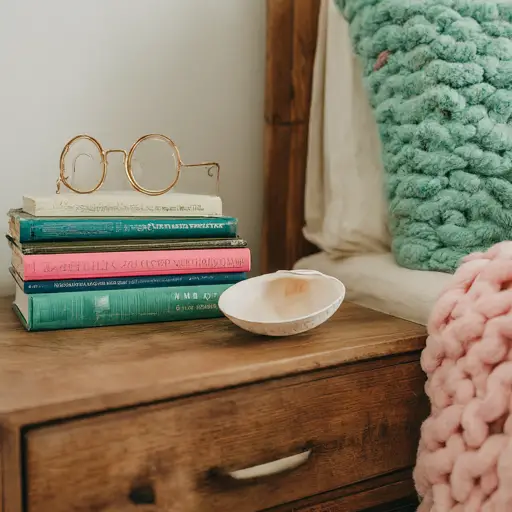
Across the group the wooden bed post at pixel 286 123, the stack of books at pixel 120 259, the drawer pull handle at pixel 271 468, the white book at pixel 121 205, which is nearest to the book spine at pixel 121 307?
the stack of books at pixel 120 259

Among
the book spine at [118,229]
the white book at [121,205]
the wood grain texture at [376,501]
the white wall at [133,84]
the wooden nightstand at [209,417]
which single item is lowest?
the wood grain texture at [376,501]

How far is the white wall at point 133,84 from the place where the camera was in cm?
95

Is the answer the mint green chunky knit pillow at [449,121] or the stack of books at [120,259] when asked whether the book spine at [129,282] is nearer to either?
the stack of books at [120,259]

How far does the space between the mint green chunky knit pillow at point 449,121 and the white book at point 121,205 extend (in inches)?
11.7

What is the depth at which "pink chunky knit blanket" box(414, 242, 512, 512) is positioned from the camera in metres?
0.59

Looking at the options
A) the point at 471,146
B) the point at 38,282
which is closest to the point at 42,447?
the point at 38,282

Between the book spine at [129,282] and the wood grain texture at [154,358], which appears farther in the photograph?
the book spine at [129,282]

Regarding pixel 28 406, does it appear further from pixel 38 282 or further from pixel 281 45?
pixel 281 45

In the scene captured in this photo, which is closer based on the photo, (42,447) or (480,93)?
(42,447)

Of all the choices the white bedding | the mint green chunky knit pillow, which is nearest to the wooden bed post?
the white bedding

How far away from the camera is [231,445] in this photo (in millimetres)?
619

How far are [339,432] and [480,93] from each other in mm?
499

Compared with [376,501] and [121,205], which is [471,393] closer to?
[376,501]

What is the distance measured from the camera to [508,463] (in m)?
0.55
